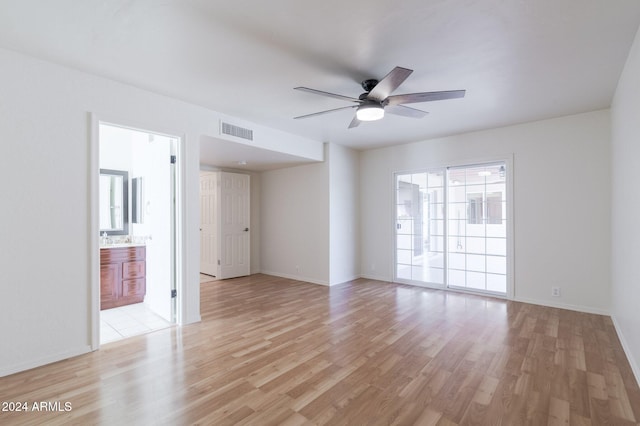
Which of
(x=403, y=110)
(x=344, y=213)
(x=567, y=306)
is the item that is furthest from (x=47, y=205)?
(x=567, y=306)

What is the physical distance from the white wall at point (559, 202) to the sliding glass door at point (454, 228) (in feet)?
0.85

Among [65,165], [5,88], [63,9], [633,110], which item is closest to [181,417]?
[65,165]

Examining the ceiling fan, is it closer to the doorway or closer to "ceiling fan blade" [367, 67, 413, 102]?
"ceiling fan blade" [367, 67, 413, 102]

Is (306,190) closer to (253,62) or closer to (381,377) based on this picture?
(253,62)

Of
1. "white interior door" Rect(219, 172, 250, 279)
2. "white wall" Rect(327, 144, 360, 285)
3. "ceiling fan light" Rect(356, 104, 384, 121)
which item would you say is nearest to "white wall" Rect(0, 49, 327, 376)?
"ceiling fan light" Rect(356, 104, 384, 121)

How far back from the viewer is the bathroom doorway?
3.70m

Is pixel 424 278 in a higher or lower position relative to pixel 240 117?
lower

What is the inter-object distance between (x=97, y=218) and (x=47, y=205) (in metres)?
0.38

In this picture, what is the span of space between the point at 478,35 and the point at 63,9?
288 centimetres

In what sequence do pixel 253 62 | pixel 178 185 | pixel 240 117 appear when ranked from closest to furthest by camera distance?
pixel 253 62 → pixel 178 185 → pixel 240 117

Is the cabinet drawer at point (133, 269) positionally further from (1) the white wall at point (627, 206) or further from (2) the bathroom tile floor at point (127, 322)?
(1) the white wall at point (627, 206)

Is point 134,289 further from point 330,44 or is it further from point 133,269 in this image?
point 330,44

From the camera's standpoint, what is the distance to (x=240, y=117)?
166 inches

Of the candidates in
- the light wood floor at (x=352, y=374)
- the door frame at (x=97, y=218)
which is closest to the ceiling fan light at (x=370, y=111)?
the door frame at (x=97, y=218)
